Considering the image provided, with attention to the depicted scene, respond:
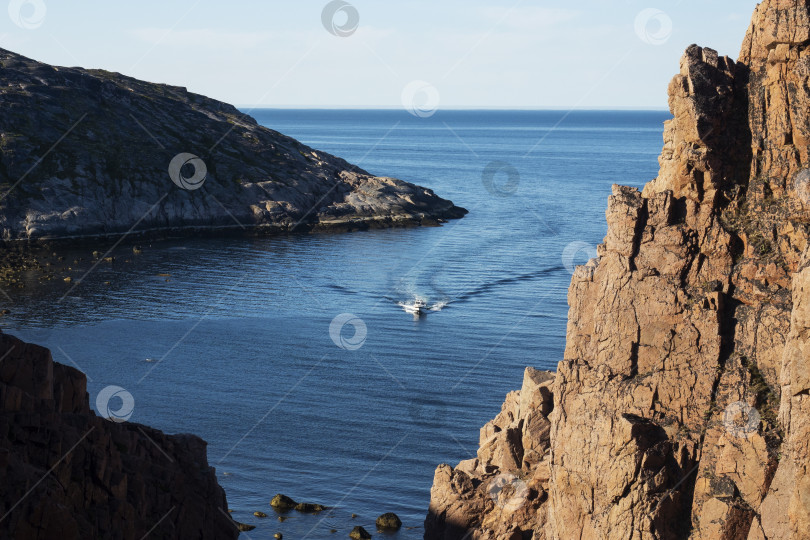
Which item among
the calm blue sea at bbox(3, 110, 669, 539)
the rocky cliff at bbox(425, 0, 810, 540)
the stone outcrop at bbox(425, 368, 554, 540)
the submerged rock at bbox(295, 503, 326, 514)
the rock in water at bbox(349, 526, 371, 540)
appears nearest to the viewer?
the rocky cliff at bbox(425, 0, 810, 540)

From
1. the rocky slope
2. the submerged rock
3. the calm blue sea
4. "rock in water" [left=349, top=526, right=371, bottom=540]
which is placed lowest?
"rock in water" [left=349, top=526, right=371, bottom=540]

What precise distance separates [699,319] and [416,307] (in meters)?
70.0

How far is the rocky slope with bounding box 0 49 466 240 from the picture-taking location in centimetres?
14550

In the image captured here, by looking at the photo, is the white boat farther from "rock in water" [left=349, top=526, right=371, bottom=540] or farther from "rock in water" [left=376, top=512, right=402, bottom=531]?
"rock in water" [left=349, top=526, right=371, bottom=540]

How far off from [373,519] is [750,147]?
3206cm

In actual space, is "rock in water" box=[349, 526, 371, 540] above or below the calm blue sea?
below

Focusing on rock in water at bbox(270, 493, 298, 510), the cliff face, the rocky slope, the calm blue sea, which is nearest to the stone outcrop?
the calm blue sea

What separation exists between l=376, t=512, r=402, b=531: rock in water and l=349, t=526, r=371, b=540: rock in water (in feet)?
3.36

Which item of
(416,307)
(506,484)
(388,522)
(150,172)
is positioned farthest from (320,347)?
(150,172)

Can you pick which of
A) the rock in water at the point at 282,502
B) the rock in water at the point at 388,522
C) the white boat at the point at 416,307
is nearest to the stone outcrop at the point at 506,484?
the rock in water at the point at 388,522

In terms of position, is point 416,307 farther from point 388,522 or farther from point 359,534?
point 359,534

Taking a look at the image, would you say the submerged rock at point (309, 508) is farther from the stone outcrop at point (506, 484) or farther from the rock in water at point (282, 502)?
the stone outcrop at point (506, 484)

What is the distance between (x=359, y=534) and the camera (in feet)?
173

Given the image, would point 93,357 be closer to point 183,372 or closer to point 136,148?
point 183,372
